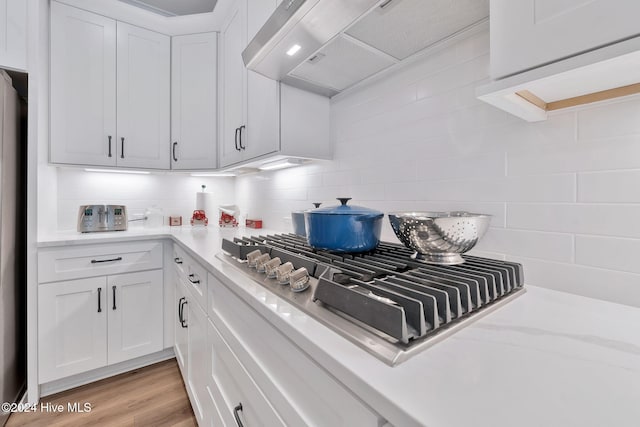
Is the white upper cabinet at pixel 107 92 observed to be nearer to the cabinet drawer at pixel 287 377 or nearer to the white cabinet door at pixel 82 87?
the white cabinet door at pixel 82 87

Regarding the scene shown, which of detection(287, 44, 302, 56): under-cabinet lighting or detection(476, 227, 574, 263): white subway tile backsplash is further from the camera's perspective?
detection(287, 44, 302, 56): under-cabinet lighting

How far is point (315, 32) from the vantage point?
945 mm

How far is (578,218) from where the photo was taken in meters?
0.76

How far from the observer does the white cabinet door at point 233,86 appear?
5.90 ft

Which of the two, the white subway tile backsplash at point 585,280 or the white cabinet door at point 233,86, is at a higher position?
the white cabinet door at point 233,86

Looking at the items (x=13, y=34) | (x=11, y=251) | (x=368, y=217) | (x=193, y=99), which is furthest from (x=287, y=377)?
(x=193, y=99)

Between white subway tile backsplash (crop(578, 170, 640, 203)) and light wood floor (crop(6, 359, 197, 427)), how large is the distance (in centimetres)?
183

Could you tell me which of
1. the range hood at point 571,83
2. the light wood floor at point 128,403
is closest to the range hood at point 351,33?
the range hood at point 571,83

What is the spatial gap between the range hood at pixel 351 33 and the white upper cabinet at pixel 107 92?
130 cm

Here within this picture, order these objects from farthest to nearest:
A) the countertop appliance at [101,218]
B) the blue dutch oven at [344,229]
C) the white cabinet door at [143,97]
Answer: the white cabinet door at [143,97] < the countertop appliance at [101,218] < the blue dutch oven at [344,229]

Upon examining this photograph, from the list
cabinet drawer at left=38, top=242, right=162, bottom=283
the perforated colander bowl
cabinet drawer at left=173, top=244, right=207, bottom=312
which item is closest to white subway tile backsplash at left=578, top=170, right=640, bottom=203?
the perforated colander bowl

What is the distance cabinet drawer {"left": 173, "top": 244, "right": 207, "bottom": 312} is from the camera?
3.78 feet

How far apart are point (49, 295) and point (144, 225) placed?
805 millimetres

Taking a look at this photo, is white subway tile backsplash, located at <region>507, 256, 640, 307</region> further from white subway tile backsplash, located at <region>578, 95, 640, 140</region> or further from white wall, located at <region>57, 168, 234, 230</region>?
white wall, located at <region>57, 168, 234, 230</region>
